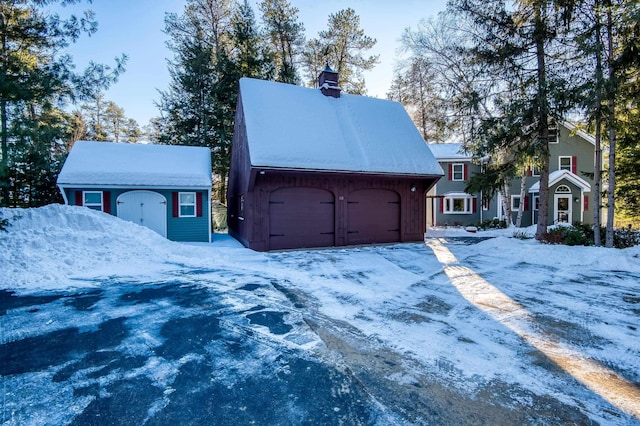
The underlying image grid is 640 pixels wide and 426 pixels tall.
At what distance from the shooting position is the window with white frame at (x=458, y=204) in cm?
1970

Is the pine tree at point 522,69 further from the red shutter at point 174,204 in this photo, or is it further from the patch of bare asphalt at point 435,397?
the red shutter at point 174,204

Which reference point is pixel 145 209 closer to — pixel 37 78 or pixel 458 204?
pixel 37 78

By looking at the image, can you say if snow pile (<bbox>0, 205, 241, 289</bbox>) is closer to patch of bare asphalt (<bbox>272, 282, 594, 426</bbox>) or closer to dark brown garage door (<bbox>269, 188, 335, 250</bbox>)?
dark brown garage door (<bbox>269, 188, 335, 250</bbox>)

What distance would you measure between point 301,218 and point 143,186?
563 cm

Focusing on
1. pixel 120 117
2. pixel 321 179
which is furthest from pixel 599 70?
pixel 120 117

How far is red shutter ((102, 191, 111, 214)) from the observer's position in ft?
35.2

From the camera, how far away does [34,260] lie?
21.3 feet

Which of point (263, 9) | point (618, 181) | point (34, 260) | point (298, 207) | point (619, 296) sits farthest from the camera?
point (263, 9)

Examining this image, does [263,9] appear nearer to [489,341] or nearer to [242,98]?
[242,98]

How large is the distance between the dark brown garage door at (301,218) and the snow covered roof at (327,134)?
1146mm

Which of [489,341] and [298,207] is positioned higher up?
[298,207]

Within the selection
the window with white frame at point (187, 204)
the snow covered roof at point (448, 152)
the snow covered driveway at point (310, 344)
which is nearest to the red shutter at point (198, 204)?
the window with white frame at point (187, 204)

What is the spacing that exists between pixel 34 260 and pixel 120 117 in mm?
26568

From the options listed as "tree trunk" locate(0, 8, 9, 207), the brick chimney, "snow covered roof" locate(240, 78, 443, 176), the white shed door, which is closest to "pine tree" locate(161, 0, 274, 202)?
the brick chimney
